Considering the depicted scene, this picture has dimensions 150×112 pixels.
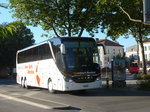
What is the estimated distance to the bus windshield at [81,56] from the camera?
1667 centimetres

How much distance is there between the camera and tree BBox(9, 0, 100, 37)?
23.7 m

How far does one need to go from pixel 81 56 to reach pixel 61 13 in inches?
312

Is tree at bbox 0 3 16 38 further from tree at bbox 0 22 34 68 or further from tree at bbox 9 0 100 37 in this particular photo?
tree at bbox 0 22 34 68

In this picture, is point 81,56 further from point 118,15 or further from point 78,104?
point 118,15

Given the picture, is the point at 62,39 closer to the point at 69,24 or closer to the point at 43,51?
the point at 43,51

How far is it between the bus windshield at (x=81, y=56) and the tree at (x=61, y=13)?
6086 mm

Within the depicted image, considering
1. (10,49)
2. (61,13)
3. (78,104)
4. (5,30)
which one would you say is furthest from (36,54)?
(10,49)

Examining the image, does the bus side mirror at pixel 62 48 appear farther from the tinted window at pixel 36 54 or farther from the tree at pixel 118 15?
the tree at pixel 118 15

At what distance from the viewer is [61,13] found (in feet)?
78.7

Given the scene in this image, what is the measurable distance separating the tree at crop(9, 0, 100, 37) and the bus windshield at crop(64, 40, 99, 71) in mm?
6086

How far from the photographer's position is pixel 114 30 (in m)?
23.0

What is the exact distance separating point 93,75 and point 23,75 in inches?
394

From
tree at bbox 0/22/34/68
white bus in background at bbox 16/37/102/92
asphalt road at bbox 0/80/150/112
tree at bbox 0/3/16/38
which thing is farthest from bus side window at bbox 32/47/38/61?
tree at bbox 0/22/34/68

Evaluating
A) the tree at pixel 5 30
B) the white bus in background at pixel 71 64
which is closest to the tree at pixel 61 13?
the white bus in background at pixel 71 64
